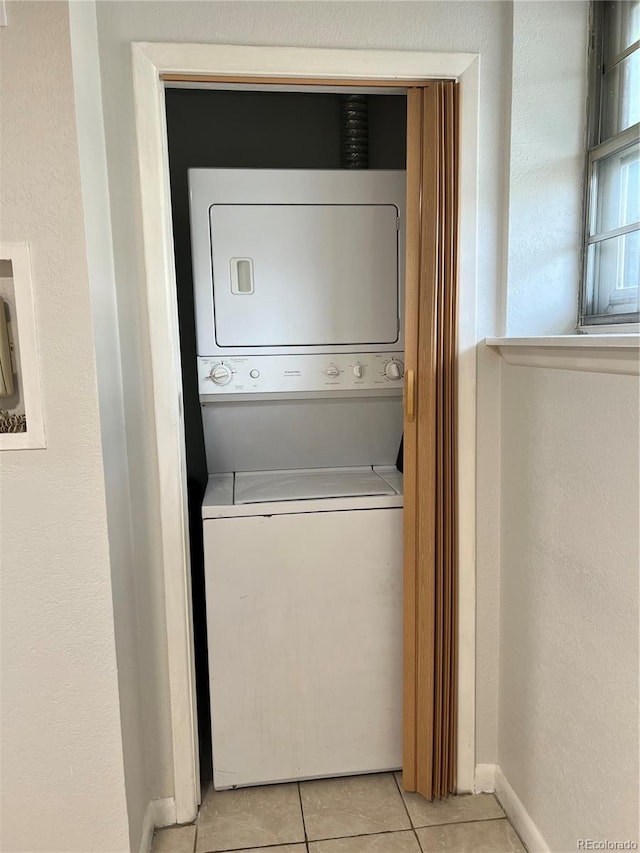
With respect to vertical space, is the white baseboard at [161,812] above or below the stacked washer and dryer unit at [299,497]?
below

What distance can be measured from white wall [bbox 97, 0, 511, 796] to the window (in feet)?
0.81

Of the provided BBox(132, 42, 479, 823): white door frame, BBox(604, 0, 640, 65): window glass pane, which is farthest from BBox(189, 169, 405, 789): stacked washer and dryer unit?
BBox(604, 0, 640, 65): window glass pane

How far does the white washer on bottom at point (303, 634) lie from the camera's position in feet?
5.98

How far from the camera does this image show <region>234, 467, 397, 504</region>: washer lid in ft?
6.10

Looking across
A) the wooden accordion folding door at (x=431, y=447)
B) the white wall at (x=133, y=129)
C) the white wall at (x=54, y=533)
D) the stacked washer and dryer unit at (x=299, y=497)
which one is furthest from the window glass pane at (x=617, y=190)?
the white wall at (x=54, y=533)

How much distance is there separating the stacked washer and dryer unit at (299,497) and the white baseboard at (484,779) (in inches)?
9.6

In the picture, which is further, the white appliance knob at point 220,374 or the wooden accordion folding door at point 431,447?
the white appliance knob at point 220,374

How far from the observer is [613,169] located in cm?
165

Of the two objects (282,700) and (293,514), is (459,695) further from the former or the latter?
(293,514)

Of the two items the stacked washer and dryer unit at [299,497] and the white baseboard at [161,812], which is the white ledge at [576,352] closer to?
the stacked washer and dryer unit at [299,497]

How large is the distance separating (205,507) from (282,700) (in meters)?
0.65

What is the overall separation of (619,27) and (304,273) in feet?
3.41

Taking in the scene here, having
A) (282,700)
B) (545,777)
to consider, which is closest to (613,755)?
(545,777)

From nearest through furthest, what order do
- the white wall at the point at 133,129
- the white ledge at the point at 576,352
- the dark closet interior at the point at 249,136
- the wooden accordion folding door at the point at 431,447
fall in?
the white ledge at the point at 576,352 → the white wall at the point at 133,129 → the wooden accordion folding door at the point at 431,447 → the dark closet interior at the point at 249,136
